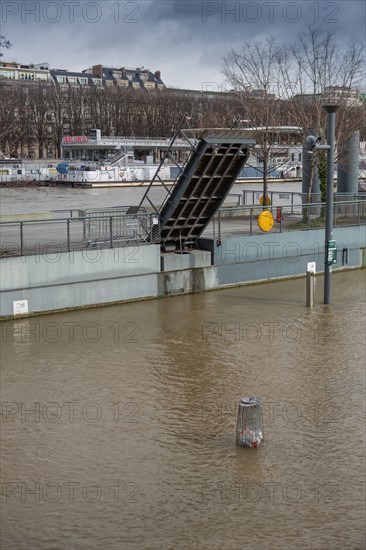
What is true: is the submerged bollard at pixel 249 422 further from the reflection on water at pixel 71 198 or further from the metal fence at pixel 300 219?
the reflection on water at pixel 71 198

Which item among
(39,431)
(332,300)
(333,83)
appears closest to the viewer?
(39,431)

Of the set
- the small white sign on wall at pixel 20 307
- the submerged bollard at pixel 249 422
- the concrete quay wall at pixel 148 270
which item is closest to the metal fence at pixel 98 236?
the concrete quay wall at pixel 148 270

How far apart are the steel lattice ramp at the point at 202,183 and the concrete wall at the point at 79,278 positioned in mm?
1158

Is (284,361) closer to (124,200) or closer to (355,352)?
(355,352)

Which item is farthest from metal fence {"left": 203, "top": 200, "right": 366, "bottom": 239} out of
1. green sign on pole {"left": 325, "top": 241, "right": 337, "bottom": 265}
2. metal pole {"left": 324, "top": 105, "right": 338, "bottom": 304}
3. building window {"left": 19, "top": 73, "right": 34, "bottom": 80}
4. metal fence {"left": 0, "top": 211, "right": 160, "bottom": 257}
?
building window {"left": 19, "top": 73, "right": 34, "bottom": 80}

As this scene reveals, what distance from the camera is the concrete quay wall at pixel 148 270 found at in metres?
19.4

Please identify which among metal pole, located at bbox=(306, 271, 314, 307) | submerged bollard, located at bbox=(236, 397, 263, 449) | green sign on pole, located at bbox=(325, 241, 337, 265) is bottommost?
submerged bollard, located at bbox=(236, 397, 263, 449)

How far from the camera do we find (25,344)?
16.7 m

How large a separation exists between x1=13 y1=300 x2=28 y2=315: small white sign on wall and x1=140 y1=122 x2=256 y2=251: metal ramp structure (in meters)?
4.45

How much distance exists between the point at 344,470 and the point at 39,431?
4329mm

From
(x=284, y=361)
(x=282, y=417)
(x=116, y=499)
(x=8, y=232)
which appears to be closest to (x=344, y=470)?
(x=282, y=417)

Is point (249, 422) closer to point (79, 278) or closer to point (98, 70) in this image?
point (79, 278)

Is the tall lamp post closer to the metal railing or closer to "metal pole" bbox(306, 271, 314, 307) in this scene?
"metal pole" bbox(306, 271, 314, 307)

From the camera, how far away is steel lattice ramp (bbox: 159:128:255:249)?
2033cm
